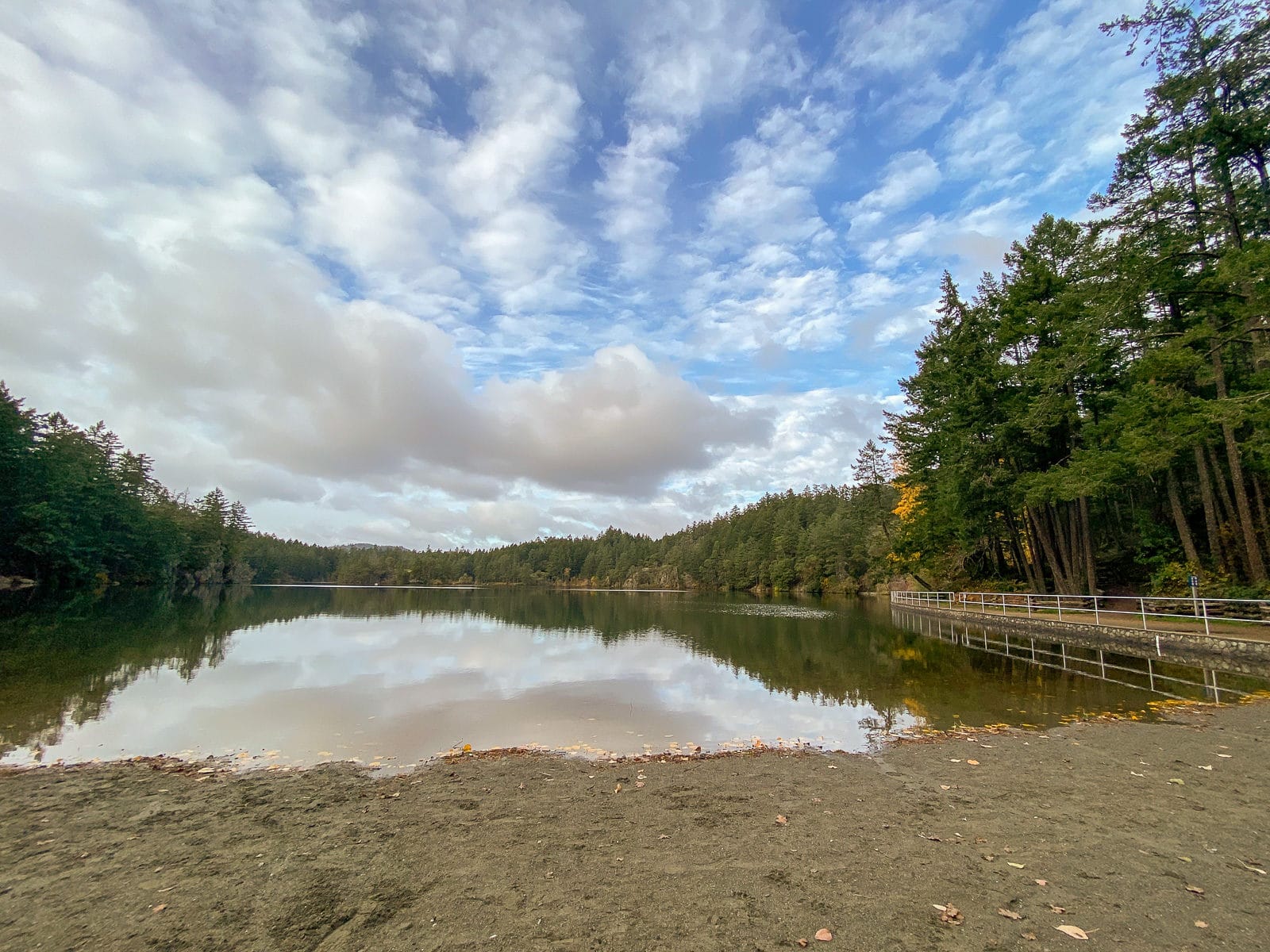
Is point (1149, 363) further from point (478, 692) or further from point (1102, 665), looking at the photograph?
point (478, 692)

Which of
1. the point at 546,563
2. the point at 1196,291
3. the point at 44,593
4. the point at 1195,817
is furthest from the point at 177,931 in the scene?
the point at 546,563

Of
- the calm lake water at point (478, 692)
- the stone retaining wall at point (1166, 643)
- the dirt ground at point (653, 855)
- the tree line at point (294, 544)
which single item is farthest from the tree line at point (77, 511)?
the stone retaining wall at point (1166, 643)

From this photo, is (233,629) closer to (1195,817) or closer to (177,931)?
(177,931)

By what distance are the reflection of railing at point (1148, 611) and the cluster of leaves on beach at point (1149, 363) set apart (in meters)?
1.13

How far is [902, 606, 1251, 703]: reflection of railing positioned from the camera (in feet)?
38.4

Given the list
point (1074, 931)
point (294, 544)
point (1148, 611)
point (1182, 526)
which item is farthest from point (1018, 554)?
point (294, 544)

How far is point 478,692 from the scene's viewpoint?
45.6 ft

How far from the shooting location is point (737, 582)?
102312mm

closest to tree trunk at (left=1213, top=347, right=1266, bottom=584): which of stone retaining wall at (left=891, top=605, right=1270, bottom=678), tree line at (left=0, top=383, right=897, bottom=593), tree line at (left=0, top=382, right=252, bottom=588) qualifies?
stone retaining wall at (left=891, top=605, right=1270, bottom=678)

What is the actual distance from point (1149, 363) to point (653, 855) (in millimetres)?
23002

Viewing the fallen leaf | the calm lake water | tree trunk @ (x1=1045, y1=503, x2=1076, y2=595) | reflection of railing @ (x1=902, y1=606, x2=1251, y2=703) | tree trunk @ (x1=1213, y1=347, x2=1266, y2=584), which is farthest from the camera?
tree trunk @ (x1=1045, y1=503, x2=1076, y2=595)

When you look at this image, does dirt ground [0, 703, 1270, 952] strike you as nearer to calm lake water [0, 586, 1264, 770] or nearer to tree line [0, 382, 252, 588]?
calm lake water [0, 586, 1264, 770]

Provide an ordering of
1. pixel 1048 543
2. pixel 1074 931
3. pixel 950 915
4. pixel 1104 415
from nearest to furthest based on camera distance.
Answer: pixel 1074 931
pixel 950 915
pixel 1104 415
pixel 1048 543

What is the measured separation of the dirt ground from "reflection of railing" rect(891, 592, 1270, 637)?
1256 cm
